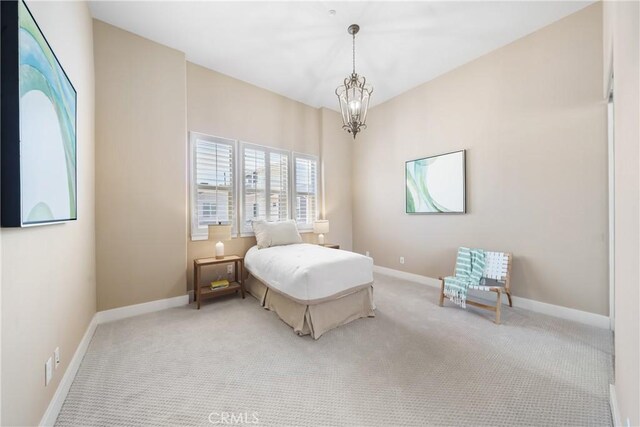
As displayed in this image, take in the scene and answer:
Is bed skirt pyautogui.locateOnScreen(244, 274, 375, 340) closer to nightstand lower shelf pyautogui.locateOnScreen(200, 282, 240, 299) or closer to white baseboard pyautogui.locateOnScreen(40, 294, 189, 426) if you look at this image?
nightstand lower shelf pyautogui.locateOnScreen(200, 282, 240, 299)

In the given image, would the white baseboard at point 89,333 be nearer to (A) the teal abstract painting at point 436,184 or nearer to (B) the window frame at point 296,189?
(B) the window frame at point 296,189

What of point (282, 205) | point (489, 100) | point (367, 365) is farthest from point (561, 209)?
point (282, 205)

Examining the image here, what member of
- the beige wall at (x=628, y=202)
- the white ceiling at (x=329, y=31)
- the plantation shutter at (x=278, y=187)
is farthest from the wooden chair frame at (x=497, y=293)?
the plantation shutter at (x=278, y=187)

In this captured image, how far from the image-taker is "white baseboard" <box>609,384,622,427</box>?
1352mm

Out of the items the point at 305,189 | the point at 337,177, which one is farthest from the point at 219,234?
the point at 337,177

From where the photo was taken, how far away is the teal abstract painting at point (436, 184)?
360 cm

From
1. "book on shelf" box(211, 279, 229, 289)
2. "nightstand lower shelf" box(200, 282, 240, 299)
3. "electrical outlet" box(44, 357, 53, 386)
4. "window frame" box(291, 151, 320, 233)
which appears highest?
"window frame" box(291, 151, 320, 233)

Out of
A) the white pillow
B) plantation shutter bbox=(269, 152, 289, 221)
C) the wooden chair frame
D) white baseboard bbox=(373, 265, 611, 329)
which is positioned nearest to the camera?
white baseboard bbox=(373, 265, 611, 329)

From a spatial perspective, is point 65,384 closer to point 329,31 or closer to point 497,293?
point 497,293

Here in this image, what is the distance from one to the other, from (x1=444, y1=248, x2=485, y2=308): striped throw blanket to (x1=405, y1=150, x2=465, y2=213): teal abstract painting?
654 millimetres

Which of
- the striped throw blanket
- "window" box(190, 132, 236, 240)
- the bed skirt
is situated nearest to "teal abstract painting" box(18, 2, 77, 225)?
"window" box(190, 132, 236, 240)

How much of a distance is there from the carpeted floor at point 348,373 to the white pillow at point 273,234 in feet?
3.88

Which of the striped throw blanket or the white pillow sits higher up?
the white pillow

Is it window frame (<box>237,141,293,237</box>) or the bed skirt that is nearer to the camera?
the bed skirt
